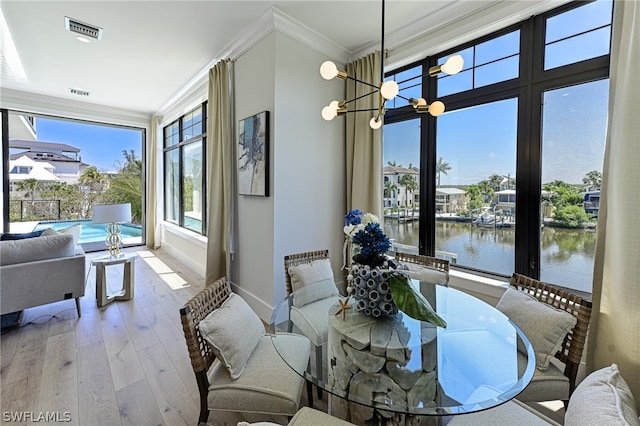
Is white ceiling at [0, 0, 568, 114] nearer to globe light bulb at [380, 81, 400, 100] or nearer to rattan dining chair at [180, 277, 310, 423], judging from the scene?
globe light bulb at [380, 81, 400, 100]

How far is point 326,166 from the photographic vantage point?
10.7 feet

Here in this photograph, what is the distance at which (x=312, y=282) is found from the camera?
224 centimetres

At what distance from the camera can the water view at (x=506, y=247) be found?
2104mm

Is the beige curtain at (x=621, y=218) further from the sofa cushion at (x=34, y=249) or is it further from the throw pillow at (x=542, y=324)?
the sofa cushion at (x=34, y=249)

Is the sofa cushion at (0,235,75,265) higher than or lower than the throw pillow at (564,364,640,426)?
higher

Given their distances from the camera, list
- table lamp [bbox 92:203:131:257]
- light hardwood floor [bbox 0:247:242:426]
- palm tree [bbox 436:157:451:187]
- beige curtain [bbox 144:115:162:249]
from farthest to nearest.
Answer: beige curtain [bbox 144:115:162:249]
table lamp [bbox 92:203:131:257]
palm tree [bbox 436:157:451:187]
light hardwood floor [bbox 0:247:242:426]

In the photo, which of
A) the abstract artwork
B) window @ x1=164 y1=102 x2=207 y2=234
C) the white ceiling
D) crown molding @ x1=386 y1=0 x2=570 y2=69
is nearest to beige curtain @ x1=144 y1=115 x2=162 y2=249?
window @ x1=164 y1=102 x2=207 y2=234

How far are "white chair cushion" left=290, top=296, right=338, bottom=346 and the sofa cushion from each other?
9.05ft

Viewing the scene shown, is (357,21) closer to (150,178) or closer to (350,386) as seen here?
(350,386)

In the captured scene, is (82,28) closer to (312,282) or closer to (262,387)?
(312,282)

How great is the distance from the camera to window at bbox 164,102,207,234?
4.87 metres

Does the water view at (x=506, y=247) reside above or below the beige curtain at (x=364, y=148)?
below

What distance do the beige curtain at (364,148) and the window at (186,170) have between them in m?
2.65

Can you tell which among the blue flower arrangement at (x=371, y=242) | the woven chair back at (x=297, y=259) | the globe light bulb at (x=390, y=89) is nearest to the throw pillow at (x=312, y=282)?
the woven chair back at (x=297, y=259)
